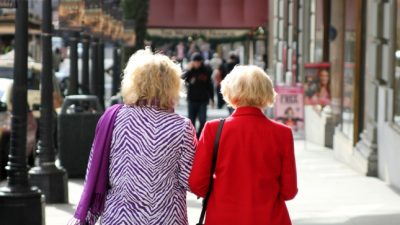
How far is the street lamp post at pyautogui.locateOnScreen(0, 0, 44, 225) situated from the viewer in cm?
980

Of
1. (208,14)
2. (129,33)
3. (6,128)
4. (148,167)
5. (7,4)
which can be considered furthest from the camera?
(208,14)

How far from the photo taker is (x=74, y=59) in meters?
19.3

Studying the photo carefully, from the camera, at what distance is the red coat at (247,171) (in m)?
5.62

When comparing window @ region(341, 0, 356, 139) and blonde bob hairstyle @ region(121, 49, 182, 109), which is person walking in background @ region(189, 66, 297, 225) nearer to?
blonde bob hairstyle @ region(121, 49, 182, 109)

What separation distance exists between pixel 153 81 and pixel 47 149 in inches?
297

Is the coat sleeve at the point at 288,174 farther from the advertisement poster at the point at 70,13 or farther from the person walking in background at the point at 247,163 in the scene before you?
the advertisement poster at the point at 70,13

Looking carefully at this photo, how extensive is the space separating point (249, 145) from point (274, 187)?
0.25m

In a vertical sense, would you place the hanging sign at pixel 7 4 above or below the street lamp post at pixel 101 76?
above

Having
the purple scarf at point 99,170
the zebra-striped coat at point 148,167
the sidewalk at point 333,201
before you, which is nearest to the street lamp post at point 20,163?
the sidewalk at point 333,201

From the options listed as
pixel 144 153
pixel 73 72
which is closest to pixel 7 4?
pixel 144 153

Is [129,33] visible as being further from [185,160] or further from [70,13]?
[185,160]

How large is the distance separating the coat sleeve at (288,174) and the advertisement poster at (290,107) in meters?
15.3

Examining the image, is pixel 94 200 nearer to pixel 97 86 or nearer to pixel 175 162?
pixel 175 162

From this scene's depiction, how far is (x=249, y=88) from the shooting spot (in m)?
5.66
